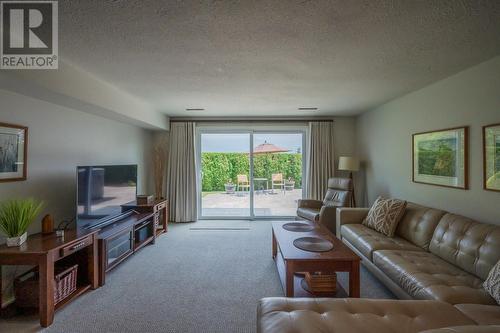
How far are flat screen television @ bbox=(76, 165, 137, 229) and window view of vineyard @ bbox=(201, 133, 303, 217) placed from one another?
2061mm

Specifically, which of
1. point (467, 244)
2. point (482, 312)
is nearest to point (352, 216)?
point (467, 244)

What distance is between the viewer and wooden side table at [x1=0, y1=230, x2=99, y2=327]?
1978mm

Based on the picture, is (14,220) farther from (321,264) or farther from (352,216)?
(352,216)

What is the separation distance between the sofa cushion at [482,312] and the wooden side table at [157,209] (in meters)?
3.86

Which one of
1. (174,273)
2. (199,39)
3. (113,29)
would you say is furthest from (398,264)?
(113,29)

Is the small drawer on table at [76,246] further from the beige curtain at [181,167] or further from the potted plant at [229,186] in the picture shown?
the potted plant at [229,186]

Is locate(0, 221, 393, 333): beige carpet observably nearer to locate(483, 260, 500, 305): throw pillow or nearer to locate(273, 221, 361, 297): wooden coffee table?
locate(273, 221, 361, 297): wooden coffee table

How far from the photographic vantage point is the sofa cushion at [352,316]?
133 cm

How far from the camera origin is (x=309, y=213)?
14.0 feet

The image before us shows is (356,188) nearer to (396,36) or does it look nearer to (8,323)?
(396,36)

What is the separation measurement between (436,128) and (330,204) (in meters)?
2.13

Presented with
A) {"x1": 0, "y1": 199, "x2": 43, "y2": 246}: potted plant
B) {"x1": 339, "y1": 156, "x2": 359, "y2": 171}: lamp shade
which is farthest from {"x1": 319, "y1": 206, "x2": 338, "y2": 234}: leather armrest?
{"x1": 0, "y1": 199, "x2": 43, "y2": 246}: potted plant

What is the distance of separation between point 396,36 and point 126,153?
428cm

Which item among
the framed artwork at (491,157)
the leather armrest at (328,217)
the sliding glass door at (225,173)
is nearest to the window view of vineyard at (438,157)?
the framed artwork at (491,157)
